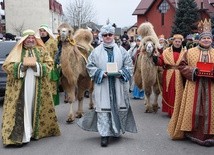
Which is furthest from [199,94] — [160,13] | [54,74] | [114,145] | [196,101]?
[160,13]

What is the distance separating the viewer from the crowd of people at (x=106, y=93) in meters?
6.98

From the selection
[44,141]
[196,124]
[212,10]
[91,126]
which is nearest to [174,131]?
[196,124]

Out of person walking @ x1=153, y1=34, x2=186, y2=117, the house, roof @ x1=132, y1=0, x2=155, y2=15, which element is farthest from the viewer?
roof @ x1=132, y1=0, x2=155, y2=15

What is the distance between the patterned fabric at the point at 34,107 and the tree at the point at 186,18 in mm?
37755

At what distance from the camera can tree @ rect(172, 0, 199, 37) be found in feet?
145

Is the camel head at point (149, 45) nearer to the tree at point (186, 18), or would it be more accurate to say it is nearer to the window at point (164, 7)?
the tree at point (186, 18)

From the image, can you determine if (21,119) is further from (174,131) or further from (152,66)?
(152,66)

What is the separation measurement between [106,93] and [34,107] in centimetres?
127

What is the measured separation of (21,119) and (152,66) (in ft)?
12.3

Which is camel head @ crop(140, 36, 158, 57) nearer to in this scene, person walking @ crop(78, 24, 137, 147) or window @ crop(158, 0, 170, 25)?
person walking @ crop(78, 24, 137, 147)

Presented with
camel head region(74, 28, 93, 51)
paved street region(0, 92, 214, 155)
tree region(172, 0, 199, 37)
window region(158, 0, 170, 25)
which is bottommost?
paved street region(0, 92, 214, 155)

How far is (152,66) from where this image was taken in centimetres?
980

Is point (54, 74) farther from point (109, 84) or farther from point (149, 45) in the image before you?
point (149, 45)

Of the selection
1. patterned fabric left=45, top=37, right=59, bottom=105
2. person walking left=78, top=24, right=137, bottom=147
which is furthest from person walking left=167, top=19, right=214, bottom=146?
patterned fabric left=45, top=37, right=59, bottom=105
